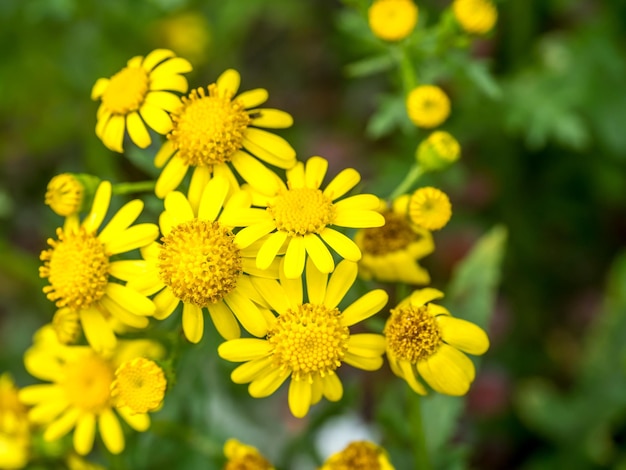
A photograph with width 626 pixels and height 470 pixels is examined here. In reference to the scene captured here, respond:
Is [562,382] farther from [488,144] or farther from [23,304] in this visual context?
[23,304]

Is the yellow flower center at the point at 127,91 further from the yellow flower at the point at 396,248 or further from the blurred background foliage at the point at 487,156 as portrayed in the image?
the blurred background foliage at the point at 487,156

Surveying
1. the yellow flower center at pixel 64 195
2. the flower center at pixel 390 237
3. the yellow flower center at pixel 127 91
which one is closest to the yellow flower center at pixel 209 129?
the yellow flower center at pixel 127 91

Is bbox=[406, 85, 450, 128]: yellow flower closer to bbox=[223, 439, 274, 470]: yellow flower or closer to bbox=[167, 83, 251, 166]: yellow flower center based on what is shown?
bbox=[167, 83, 251, 166]: yellow flower center

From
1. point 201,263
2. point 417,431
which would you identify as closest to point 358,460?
point 417,431

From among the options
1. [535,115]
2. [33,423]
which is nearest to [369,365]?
[33,423]

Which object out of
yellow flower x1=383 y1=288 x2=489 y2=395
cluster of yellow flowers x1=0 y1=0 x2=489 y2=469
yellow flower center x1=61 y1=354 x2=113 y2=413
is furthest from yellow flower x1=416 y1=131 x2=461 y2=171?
yellow flower center x1=61 y1=354 x2=113 y2=413

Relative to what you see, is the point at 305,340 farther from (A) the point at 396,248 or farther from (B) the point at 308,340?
(A) the point at 396,248
